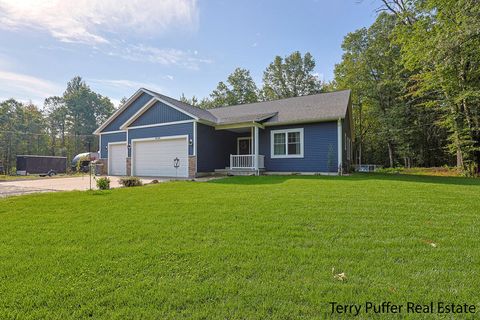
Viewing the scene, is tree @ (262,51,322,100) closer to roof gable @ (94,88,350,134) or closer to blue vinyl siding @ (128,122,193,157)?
roof gable @ (94,88,350,134)

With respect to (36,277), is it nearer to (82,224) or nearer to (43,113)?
(82,224)

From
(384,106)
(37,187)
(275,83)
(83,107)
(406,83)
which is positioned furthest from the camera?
(83,107)

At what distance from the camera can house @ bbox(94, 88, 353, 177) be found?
1262 cm

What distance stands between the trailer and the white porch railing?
53.9ft

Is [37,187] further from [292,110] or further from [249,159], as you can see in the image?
[292,110]

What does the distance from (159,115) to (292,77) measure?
24.8 meters

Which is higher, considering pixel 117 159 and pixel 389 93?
pixel 389 93

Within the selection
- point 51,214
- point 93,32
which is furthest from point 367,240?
point 93,32

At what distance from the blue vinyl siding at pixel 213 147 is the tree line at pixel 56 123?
2602cm

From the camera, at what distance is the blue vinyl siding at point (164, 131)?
13.3 meters

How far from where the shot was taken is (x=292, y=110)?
14250 millimetres

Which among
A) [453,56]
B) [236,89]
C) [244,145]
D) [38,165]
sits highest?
[236,89]

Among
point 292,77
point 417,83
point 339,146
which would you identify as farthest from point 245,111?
point 292,77

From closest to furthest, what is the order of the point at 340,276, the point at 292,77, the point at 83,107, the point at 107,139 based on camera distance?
the point at 340,276 → the point at 107,139 → the point at 292,77 → the point at 83,107
